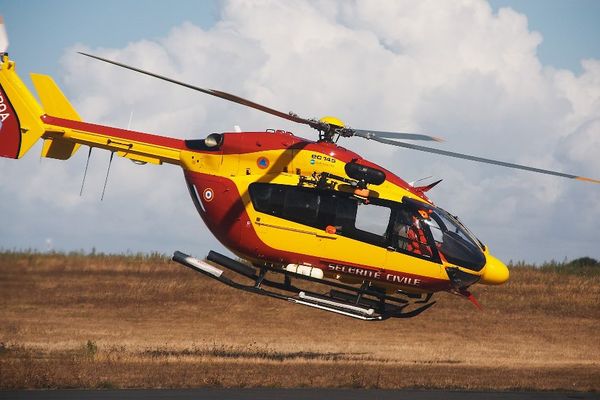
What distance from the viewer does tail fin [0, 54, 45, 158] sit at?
77.5ft

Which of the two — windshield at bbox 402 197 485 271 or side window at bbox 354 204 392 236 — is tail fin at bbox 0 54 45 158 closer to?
side window at bbox 354 204 392 236

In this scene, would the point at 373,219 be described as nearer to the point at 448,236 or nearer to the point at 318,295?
the point at 448,236

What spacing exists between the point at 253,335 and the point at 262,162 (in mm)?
10771

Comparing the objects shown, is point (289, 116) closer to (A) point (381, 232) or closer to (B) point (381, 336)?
(A) point (381, 232)

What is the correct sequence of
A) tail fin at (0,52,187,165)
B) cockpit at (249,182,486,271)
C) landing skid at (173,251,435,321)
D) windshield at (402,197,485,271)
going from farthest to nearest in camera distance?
1. tail fin at (0,52,187,165)
2. landing skid at (173,251,435,321)
3. windshield at (402,197,485,271)
4. cockpit at (249,182,486,271)

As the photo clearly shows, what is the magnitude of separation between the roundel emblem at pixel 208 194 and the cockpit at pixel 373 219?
1546 mm

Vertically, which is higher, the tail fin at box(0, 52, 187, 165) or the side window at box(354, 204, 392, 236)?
the tail fin at box(0, 52, 187, 165)

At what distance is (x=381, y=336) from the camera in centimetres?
3247

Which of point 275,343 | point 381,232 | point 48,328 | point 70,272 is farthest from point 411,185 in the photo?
point 70,272

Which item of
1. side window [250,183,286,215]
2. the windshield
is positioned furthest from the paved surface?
side window [250,183,286,215]

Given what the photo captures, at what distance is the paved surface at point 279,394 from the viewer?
664 inches

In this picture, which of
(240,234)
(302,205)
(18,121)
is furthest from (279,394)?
(18,121)

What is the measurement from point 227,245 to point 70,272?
18605 mm

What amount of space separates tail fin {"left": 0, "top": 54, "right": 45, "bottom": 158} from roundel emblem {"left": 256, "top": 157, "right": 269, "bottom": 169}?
5.33m
